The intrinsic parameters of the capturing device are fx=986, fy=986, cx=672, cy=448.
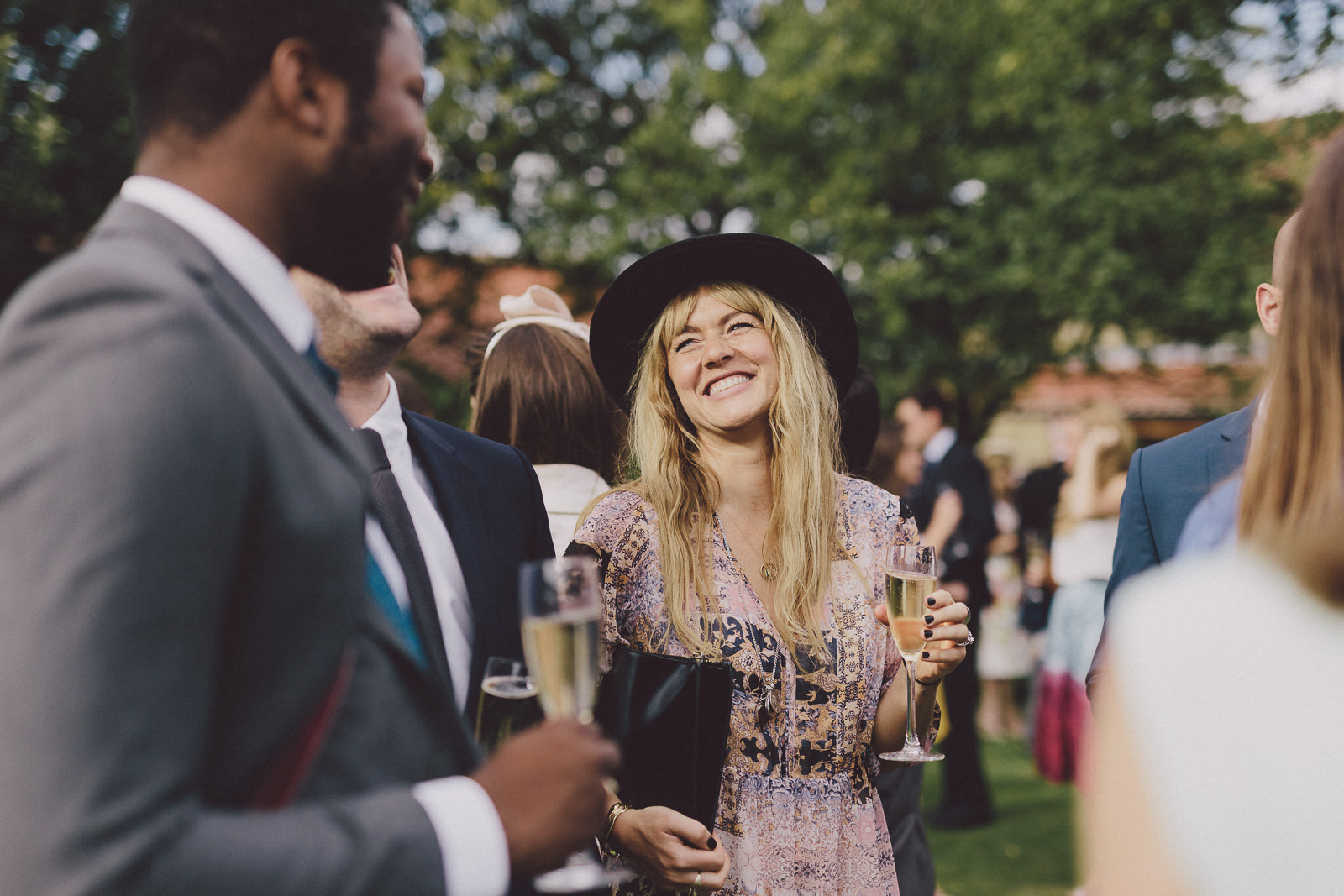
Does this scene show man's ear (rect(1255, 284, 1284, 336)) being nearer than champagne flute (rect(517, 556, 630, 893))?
No

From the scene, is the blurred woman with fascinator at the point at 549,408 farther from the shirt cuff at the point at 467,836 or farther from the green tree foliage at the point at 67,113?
the green tree foliage at the point at 67,113

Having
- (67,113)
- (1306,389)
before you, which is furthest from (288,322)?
(67,113)

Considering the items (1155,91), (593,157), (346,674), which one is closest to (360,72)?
(346,674)

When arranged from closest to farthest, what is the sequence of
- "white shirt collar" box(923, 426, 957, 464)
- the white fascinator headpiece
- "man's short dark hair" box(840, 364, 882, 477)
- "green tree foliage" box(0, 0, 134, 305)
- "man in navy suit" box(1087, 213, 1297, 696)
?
"man in navy suit" box(1087, 213, 1297, 696)
the white fascinator headpiece
"man's short dark hair" box(840, 364, 882, 477)
"white shirt collar" box(923, 426, 957, 464)
"green tree foliage" box(0, 0, 134, 305)

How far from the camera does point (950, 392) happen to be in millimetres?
15891

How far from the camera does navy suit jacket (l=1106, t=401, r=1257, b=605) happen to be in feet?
8.84

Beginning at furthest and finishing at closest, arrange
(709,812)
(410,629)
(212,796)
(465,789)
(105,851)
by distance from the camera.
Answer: (709,812) → (410,629) → (465,789) → (212,796) → (105,851)

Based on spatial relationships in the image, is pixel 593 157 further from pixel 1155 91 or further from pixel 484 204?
pixel 1155 91

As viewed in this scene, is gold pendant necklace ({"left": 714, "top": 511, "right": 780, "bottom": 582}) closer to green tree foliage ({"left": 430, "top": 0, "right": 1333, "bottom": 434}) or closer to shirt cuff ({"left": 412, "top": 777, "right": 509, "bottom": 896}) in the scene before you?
shirt cuff ({"left": 412, "top": 777, "right": 509, "bottom": 896})

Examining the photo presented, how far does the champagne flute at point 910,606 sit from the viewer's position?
2443 mm

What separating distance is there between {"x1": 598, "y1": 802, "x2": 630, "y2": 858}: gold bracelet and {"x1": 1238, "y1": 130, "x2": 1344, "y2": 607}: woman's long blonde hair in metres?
1.64

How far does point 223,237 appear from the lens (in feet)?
3.70

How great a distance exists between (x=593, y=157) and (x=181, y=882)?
62.3 feet

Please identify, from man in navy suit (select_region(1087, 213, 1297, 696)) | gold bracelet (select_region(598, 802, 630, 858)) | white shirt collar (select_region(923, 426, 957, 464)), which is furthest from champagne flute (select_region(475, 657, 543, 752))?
white shirt collar (select_region(923, 426, 957, 464))
